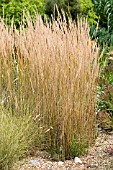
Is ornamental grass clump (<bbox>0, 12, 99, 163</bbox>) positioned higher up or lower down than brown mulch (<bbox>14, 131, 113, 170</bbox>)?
higher up

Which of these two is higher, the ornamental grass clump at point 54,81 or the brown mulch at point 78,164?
the ornamental grass clump at point 54,81

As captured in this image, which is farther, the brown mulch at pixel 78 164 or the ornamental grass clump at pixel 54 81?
the ornamental grass clump at pixel 54 81

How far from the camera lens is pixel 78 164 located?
4863mm

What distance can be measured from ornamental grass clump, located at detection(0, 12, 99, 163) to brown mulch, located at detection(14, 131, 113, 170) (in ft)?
0.40

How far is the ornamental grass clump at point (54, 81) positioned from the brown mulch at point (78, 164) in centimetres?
12

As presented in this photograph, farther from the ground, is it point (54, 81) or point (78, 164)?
point (54, 81)

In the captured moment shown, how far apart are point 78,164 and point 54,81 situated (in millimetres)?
843

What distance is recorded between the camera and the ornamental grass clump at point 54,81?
4867 millimetres

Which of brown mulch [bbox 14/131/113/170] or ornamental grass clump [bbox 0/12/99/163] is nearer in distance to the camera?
brown mulch [bbox 14/131/113/170]

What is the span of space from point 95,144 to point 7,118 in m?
1.21

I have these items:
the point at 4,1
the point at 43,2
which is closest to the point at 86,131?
the point at 4,1

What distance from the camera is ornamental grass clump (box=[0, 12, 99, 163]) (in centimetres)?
487

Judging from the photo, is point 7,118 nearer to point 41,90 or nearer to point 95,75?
point 41,90

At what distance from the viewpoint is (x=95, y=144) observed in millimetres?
5402
